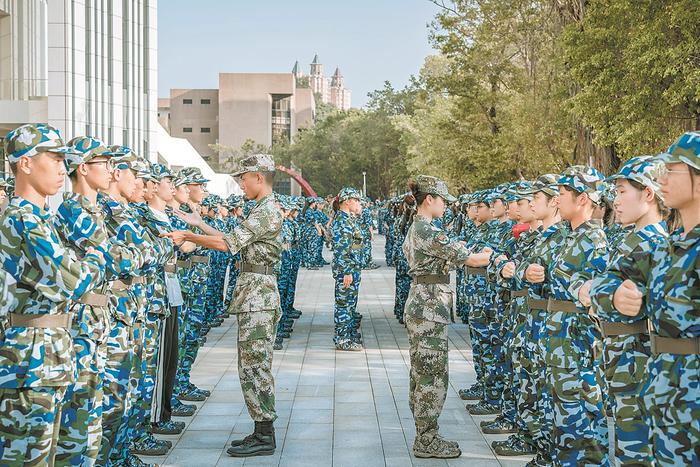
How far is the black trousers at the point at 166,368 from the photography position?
7371mm

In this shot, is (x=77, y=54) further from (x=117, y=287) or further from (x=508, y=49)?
(x=117, y=287)

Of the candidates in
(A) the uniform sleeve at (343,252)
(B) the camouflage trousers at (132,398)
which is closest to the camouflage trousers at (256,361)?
(B) the camouflage trousers at (132,398)

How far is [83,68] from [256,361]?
76.4ft

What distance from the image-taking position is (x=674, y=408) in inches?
147

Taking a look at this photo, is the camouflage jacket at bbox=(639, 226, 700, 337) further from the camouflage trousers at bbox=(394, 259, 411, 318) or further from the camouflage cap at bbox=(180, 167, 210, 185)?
the camouflage trousers at bbox=(394, 259, 411, 318)

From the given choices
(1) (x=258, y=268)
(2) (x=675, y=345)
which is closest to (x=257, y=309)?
(1) (x=258, y=268)

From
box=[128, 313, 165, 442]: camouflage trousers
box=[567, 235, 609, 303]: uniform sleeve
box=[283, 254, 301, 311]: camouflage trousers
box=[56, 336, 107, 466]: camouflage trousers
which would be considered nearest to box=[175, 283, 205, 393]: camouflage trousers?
box=[128, 313, 165, 442]: camouflage trousers

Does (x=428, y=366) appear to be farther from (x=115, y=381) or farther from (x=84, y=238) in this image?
(x=84, y=238)

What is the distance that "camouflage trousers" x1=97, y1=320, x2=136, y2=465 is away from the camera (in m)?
5.61

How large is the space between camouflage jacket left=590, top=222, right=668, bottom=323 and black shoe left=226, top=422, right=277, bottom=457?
3603mm

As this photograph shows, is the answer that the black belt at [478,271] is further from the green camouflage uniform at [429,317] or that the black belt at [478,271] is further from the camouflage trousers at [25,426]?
the camouflage trousers at [25,426]

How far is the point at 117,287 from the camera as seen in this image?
18.8 ft

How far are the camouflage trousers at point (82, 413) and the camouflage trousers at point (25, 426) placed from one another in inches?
19.1

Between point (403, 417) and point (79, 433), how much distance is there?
13.5 ft
